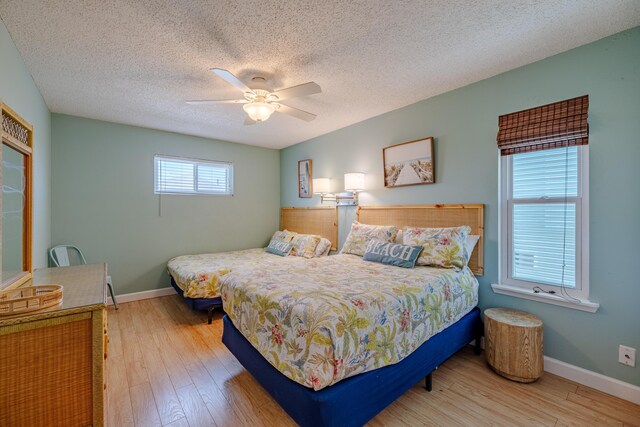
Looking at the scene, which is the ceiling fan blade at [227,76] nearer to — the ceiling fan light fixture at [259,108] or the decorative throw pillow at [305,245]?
the ceiling fan light fixture at [259,108]

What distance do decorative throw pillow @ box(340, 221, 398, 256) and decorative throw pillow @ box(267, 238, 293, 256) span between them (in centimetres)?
124

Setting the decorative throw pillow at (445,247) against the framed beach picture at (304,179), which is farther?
the framed beach picture at (304,179)

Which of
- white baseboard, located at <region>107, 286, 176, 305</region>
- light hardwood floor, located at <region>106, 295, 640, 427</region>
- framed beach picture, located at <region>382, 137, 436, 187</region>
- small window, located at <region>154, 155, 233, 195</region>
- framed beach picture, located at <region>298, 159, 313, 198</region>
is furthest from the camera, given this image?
framed beach picture, located at <region>298, 159, 313, 198</region>

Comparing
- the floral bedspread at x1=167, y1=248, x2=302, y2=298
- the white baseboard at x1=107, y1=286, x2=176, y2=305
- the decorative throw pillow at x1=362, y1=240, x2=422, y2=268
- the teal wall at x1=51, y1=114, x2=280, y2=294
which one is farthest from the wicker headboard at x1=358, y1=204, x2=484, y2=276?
the white baseboard at x1=107, y1=286, x2=176, y2=305

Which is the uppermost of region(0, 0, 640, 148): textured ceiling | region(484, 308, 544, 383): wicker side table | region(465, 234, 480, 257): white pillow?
region(0, 0, 640, 148): textured ceiling

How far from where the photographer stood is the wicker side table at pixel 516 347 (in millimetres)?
2014

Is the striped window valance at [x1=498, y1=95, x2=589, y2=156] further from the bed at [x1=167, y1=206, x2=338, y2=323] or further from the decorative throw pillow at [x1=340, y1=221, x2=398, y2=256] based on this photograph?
the bed at [x1=167, y1=206, x2=338, y2=323]

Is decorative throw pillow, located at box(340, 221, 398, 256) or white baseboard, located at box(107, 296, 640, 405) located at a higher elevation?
decorative throw pillow, located at box(340, 221, 398, 256)

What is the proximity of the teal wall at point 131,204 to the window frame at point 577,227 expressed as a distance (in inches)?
155

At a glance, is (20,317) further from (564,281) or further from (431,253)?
(564,281)

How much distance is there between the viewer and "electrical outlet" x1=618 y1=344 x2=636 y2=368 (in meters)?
1.86

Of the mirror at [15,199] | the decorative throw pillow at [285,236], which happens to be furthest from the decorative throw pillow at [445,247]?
the mirror at [15,199]

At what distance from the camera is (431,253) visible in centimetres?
253

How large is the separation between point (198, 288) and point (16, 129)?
2.02m
